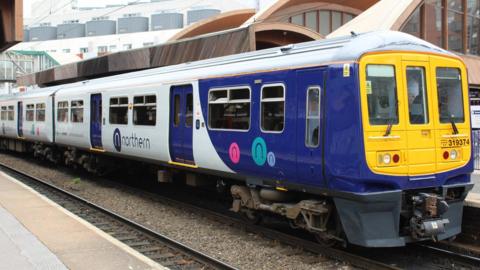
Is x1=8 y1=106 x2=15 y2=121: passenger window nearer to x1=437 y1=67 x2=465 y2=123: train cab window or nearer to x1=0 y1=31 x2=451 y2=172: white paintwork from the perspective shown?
x1=0 y1=31 x2=451 y2=172: white paintwork

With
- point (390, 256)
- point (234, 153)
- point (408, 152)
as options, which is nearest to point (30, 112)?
point (234, 153)

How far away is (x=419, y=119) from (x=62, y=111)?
516 inches

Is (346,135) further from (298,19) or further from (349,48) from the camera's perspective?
(298,19)

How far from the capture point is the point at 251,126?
27.1 ft

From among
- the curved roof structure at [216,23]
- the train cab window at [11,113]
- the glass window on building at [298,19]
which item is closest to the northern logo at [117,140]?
the train cab window at [11,113]

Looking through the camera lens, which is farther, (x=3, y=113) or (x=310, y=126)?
(x=3, y=113)

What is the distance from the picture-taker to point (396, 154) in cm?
667

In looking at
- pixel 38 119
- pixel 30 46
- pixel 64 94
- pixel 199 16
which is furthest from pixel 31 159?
pixel 30 46

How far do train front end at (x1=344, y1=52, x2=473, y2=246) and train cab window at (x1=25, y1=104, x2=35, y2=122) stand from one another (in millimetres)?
16595

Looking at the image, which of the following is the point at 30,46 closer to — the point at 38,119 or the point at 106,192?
the point at 38,119

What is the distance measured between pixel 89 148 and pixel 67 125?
1990mm

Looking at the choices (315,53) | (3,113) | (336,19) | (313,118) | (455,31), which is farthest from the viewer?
(336,19)

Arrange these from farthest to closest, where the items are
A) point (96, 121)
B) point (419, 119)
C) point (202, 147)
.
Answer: point (96, 121)
point (202, 147)
point (419, 119)

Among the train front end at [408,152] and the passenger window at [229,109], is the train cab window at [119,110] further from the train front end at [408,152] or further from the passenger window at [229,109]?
the train front end at [408,152]
